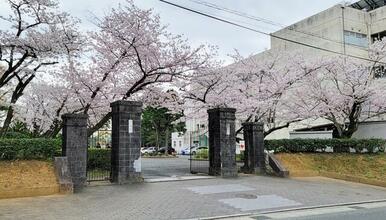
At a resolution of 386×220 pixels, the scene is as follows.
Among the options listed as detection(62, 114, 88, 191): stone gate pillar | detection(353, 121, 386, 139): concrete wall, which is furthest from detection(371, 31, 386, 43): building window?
detection(62, 114, 88, 191): stone gate pillar

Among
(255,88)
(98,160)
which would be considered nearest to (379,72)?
(255,88)

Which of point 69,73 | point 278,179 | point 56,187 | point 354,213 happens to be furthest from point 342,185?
point 69,73

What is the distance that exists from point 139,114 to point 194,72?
158 inches

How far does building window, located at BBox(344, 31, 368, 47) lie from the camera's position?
34.4 m

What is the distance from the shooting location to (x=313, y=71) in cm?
2055

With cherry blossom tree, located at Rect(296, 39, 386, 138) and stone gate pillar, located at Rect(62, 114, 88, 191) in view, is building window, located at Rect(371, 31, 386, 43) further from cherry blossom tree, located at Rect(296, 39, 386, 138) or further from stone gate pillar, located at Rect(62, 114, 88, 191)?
stone gate pillar, located at Rect(62, 114, 88, 191)

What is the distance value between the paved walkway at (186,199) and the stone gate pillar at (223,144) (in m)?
1.01

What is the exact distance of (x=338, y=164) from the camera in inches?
683

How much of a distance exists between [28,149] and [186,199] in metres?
5.23

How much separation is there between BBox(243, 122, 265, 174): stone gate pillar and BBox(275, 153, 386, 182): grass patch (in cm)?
88

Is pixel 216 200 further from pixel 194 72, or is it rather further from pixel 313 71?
pixel 313 71

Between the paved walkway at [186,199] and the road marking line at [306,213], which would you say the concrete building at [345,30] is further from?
the road marking line at [306,213]

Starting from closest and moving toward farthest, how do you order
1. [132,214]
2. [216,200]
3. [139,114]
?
[132,214]
[216,200]
[139,114]

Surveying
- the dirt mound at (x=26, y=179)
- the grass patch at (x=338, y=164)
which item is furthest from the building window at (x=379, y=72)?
the dirt mound at (x=26, y=179)
